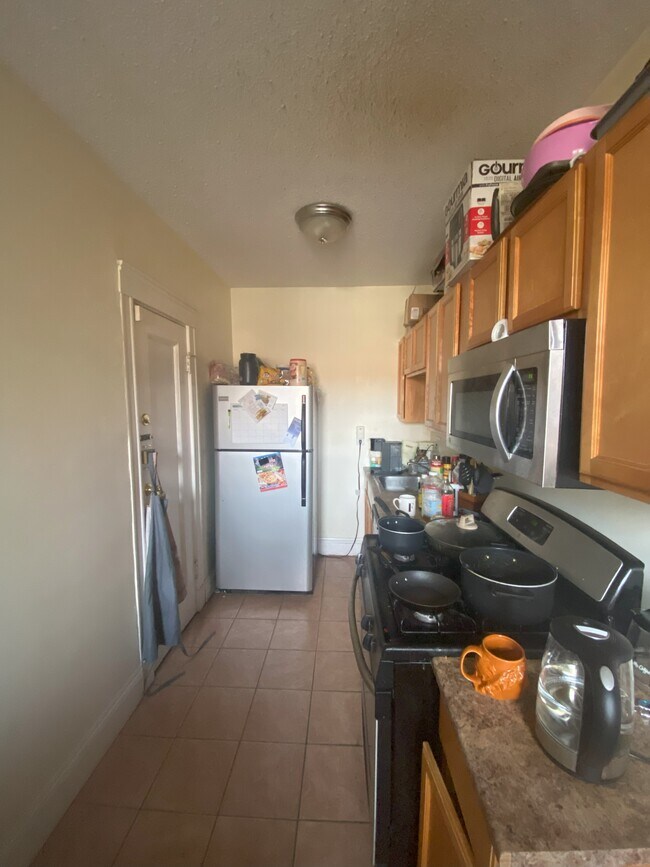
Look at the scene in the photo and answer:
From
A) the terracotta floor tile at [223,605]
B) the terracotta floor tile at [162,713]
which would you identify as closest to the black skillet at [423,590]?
the terracotta floor tile at [162,713]

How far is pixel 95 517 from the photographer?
1.41 metres

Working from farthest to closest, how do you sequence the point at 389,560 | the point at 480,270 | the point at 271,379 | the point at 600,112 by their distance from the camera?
the point at 271,379
the point at 389,560
the point at 480,270
the point at 600,112

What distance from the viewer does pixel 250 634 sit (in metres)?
2.21

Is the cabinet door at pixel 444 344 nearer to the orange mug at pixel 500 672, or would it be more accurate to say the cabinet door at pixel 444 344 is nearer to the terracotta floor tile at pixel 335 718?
the orange mug at pixel 500 672

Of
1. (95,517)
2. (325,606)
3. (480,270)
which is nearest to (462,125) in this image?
(480,270)

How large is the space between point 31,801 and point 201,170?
2.43 m

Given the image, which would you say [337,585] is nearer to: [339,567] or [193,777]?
[339,567]

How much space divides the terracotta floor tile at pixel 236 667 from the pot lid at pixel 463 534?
51.4 inches

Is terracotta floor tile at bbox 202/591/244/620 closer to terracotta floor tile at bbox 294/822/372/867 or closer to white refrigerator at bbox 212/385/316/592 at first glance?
white refrigerator at bbox 212/385/316/592

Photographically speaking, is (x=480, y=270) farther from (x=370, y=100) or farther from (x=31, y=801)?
(x=31, y=801)

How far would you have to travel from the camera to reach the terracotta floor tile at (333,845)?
112cm

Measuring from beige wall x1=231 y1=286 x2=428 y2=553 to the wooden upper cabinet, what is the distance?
1.12m

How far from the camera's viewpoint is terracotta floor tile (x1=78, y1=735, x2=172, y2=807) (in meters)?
1.30

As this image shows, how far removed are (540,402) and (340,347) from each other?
2480mm
